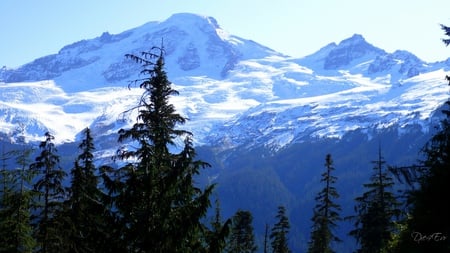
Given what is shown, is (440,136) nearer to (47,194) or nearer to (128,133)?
(128,133)

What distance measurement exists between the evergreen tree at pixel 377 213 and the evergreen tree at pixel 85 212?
16.2 m

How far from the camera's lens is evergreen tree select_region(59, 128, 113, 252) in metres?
19.4

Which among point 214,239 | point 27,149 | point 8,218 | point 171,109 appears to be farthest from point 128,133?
point 8,218

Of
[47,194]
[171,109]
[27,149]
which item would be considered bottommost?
[47,194]

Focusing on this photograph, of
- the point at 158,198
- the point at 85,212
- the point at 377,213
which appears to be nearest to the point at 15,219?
the point at 85,212

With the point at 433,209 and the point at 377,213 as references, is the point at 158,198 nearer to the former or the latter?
the point at 433,209

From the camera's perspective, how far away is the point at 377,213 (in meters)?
39.4

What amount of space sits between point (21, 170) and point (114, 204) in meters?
6.33

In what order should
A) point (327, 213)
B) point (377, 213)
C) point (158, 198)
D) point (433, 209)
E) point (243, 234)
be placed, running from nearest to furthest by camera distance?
1. point (433, 209)
2. point (158, 198)
3. point (377, 213)
4. point (327, 213)
5. point (243, 234)

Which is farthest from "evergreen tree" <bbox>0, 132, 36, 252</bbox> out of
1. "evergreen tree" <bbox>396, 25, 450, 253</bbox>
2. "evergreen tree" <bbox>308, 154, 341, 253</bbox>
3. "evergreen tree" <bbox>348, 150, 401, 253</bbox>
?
"evergreen tree" <bbox>348, 150, 401, 253</bbox>

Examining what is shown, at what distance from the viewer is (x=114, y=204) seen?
64.5ft

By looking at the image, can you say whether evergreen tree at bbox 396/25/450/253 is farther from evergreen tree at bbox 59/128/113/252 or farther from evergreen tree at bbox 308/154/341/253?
evergreen tree at bbox 308/154/341/253

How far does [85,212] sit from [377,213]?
21820mm

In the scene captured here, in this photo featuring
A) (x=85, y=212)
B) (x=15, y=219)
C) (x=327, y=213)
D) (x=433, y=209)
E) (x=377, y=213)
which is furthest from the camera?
(x=327, y=213)
